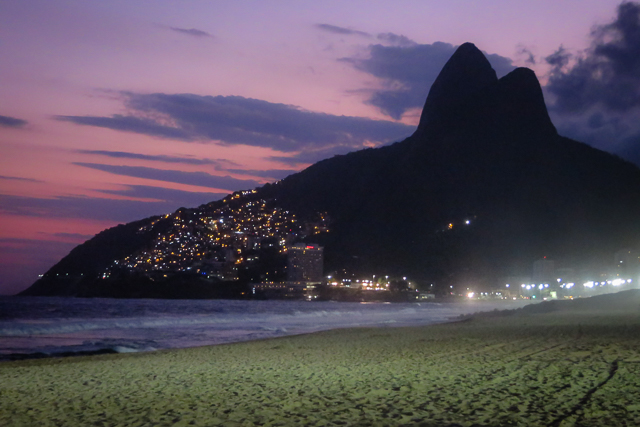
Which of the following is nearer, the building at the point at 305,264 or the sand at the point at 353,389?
the sand at the point at 353,389

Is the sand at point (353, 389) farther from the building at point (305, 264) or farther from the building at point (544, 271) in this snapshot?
the building at point (305, 264)

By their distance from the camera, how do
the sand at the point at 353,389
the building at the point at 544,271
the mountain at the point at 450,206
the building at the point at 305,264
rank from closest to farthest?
the sand at the point at 353,389 → the building at the point at 544,271 → the mountain at the point at 450,206 → the building at the point at 305,264

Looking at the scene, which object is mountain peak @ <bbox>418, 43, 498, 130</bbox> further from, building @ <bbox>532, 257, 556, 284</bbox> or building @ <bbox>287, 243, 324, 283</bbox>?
building @ <bbox>532, 257, 556, 284</bbox>

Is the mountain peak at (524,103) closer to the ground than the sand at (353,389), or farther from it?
farther from it

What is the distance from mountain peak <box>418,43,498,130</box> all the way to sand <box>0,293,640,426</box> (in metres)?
120

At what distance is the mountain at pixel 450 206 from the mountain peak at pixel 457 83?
0.32 metres

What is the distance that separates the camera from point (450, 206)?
351 ft

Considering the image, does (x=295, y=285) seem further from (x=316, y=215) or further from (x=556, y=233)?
(x=556, y=233)

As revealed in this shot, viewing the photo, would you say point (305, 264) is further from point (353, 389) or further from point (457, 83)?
point (353, 389)

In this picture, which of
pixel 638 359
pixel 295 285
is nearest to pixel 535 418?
pixel 638 359

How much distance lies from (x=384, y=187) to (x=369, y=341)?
10536cm

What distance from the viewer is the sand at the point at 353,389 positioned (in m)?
5.01

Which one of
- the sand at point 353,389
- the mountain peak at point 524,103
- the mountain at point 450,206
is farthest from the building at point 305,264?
the sand at point 353,389

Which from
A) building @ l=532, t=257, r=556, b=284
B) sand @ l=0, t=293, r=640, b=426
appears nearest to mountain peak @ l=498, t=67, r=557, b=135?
building @ l=532, t=257, r=556, b=284
